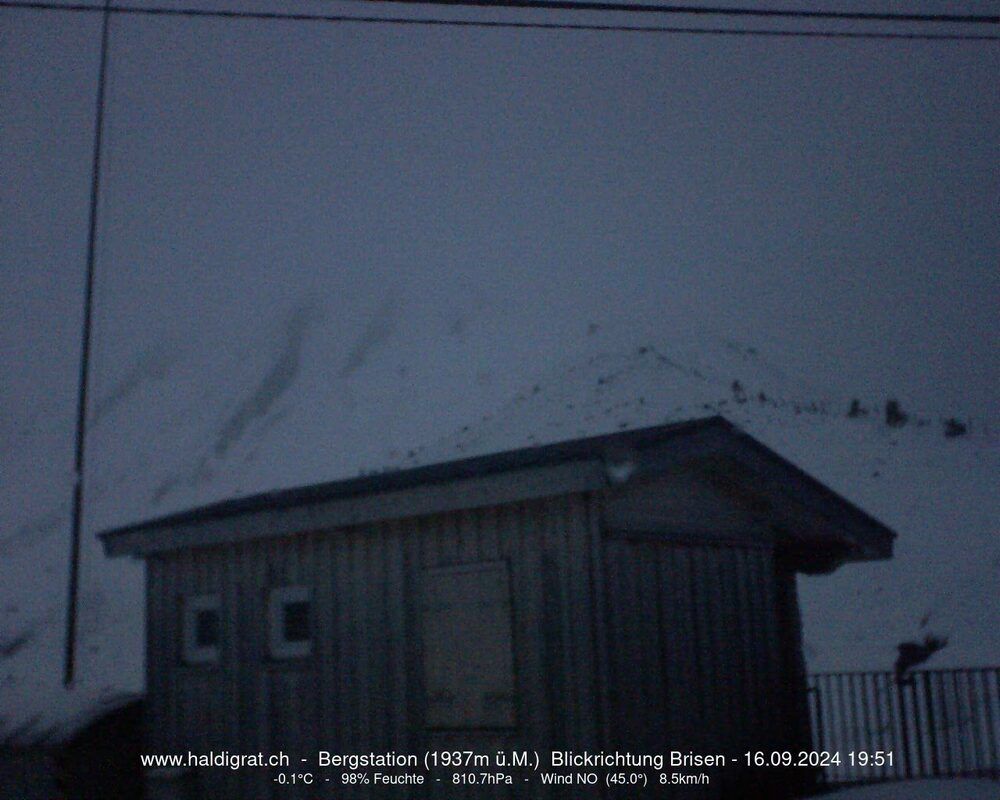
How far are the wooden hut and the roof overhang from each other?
24 millimetres

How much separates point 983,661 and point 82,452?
19403 mm

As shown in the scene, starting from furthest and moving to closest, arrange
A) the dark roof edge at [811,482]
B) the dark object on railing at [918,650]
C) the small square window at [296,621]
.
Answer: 1. the dark object on railing at [918,650]
2. the small square window at [296,621]
3. the dark roof edge at [811,482]

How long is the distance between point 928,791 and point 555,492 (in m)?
3.56

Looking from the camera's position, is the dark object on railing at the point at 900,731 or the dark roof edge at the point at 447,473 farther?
the dark object on railing at the point at 900,731

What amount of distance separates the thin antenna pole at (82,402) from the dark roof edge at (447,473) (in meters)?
5.28

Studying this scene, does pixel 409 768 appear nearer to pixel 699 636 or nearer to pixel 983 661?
pixel 699 636

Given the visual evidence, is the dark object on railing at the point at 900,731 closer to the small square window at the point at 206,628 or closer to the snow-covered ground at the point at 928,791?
the snow-covered ground at the point at 928,791

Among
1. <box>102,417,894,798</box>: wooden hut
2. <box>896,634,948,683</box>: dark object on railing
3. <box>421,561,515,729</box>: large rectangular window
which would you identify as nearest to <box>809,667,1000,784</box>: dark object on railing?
<box>896,634,948,683</box>: dark object on railing

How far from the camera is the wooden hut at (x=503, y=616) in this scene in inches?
337

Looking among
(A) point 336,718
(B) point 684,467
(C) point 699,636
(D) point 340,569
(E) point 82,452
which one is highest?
(E) point 82,452

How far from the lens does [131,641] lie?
45.9m

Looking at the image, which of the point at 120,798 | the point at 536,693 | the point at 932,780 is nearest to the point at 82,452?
the point at 120,798

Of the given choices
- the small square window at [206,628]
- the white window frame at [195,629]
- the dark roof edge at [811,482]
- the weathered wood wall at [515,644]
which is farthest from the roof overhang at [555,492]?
the small square window at [206,628]

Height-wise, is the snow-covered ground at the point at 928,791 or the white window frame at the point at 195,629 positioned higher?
the white window frame at the point at 195,629
